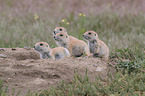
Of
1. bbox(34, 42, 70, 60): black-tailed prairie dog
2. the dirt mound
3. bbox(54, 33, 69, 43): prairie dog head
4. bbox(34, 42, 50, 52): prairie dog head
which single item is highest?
bbox(54, 33, 69, 43): prairie dog head

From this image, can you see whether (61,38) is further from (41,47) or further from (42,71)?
(42,71)

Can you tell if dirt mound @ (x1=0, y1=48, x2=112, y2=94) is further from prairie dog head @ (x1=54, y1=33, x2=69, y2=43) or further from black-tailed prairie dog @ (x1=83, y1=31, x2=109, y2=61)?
prairie dog head @ (x1=54, y1=33, x2=69, y2=43)

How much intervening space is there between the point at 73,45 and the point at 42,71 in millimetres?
1587

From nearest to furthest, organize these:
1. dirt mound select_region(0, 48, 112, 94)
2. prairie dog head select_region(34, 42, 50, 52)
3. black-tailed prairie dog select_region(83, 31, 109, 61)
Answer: dirt mound select_region(0, 48, 112, 94)
prairie dog head select_region(34, 42, 50, 52)
black-tailed prairie dog select_region(83, 31, 109, 61)

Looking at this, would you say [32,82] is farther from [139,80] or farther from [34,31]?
[34,31]

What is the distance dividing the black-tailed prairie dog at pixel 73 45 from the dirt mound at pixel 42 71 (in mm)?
621

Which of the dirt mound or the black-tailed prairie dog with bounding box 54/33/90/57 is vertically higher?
the black-tailed prairie dog with bounding box 54/33/90/57

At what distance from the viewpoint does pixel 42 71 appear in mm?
5133

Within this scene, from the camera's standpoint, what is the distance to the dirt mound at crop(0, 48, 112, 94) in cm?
486

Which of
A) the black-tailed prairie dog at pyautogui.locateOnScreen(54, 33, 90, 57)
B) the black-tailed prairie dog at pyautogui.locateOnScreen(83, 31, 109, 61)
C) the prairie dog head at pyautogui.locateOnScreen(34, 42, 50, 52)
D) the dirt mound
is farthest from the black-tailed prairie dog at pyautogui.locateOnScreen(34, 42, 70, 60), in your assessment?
the black-tailed prairie dog at pyautogui.locateOnScreen(83, 31, 109, 61)

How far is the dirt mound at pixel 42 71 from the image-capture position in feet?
15.9

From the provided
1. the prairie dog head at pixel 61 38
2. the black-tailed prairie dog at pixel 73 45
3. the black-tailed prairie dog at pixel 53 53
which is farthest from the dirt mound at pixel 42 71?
the prairie dog head at pixel 61 38

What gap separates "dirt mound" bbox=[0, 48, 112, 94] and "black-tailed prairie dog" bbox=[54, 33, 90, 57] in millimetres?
621

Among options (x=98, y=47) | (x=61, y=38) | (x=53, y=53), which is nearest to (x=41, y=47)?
(x=53, y=53)
